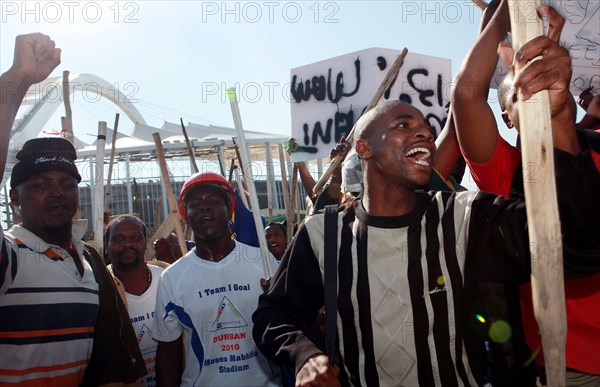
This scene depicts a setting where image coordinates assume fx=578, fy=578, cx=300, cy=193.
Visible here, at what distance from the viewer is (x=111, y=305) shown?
2787mm

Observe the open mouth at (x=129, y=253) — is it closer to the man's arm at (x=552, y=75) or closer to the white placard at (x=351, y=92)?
the white placard at (x=351, y=92)

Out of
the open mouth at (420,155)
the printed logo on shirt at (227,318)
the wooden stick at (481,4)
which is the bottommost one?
the printed logo on shirt at (227,318)

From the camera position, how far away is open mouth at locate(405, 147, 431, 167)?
6.70ft

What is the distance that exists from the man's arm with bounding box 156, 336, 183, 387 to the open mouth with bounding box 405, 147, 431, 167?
1665 mm

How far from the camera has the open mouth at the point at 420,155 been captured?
2.04 meters

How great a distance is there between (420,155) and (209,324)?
1.49 m

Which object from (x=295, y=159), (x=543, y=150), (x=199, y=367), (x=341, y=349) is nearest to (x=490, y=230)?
(x=543, y=150)

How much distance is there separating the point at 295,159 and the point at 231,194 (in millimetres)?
1377

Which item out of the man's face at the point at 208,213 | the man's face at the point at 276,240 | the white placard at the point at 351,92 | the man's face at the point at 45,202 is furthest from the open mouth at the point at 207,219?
the man's face at the point at 276,240

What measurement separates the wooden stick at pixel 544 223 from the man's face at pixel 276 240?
449 cm

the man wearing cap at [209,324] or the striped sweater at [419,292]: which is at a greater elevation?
the striped sweater at [419,292]

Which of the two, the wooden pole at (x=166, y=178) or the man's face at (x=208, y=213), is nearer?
the man's face at (x=208, y=213)

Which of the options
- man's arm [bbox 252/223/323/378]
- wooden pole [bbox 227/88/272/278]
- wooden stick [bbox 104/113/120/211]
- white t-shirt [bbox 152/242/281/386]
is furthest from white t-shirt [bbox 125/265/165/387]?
wooden stick [bbox 104/113/120/211]

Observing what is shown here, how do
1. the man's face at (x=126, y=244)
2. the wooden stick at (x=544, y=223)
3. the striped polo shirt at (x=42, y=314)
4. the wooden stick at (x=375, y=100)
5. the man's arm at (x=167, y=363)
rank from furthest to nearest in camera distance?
the wooden stick at (x=375, y=100) → the man's face at (x=126, y=244) → the man's arm at (x=167, y=363) → the striped polo shirt at (x=42, y=314) → the wooden stick at (x=544, y=223)
